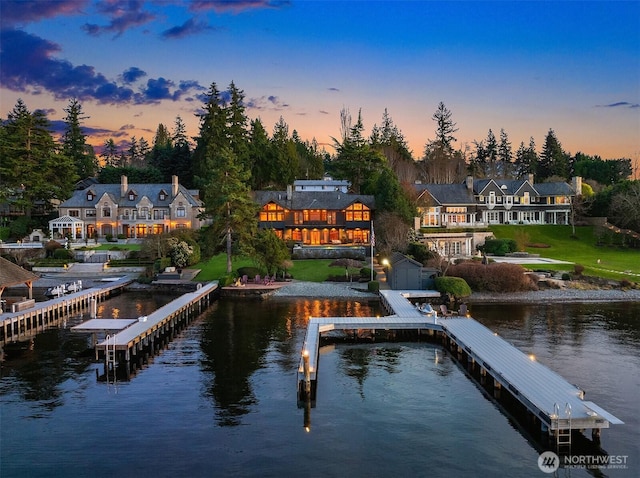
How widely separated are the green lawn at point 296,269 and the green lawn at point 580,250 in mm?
21616

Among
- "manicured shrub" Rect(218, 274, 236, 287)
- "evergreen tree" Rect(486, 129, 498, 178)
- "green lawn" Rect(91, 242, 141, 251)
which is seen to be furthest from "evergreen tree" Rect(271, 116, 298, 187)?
"evergreen tree" Rect(486, 129, 498, 178)

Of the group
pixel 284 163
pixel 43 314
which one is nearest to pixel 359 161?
pixel 284 163

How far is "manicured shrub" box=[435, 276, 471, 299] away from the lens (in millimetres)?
46719

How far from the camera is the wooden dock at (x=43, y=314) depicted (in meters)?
35.0

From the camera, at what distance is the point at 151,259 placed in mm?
61938

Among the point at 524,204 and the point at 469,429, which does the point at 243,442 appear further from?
the point at 524,204

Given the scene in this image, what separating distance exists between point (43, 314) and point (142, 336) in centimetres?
1365

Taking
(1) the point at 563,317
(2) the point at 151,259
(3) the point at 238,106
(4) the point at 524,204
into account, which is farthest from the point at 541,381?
(3) the point at 238,106

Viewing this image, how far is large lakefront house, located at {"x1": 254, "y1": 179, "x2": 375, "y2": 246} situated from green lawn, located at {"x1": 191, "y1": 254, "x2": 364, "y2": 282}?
1249 centimetres

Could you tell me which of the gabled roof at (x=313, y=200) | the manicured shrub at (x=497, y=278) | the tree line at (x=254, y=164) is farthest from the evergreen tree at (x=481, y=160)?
the manicured shrub at (x=497, y=278)

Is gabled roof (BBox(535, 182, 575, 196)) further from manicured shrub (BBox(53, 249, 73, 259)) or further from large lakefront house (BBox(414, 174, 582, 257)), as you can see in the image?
manicured shrub (BBox(53, 249, 73, 259))

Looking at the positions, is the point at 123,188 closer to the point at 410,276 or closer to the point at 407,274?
the point at 407,274

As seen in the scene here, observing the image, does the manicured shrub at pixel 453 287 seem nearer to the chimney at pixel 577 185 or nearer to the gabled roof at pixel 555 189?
the gabled roof at pixel 555 189

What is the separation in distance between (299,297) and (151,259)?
22.1 m
